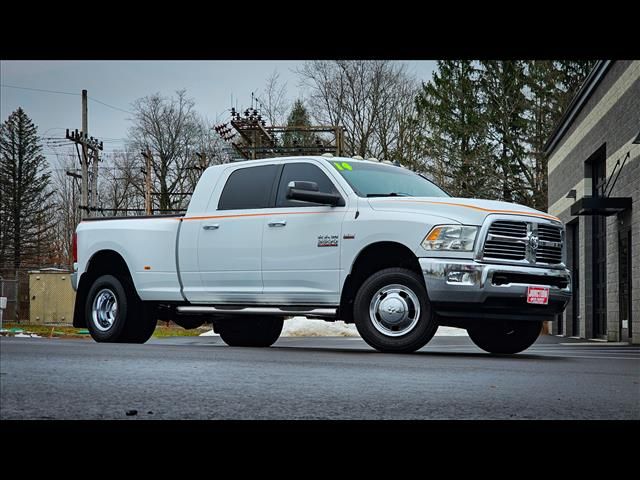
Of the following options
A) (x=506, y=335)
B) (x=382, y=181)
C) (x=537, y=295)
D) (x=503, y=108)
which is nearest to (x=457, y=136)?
Answer: (x=503, y=108)

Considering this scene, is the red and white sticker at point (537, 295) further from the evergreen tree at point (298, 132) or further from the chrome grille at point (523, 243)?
the evergreen tree at point (298, 132)

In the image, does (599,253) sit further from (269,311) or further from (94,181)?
(94,181)

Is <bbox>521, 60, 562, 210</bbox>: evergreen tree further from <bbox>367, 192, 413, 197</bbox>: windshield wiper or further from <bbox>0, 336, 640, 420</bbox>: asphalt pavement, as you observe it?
<bbox>0, 336, 640, 420</bbox>: asphalt pavement

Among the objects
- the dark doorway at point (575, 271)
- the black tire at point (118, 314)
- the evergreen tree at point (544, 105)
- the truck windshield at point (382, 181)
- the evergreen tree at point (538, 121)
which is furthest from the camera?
the dark doorway at point (575, 271)

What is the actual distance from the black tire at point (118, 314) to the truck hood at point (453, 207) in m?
2.91

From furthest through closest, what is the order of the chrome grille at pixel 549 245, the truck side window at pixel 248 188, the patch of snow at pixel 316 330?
the patch of snow at pixel 316 330 → the truck side window at pixel 248 188 → the chrome grille at pixel 549 245

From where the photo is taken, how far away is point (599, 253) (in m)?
24.4

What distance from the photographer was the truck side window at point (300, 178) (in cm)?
937

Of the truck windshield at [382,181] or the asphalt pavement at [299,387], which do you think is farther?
the truck windshield at [382,181]

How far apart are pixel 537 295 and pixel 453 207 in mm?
1070

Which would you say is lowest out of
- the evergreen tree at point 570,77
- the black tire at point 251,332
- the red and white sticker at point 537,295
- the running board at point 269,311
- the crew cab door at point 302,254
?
the black tire at point 251,332

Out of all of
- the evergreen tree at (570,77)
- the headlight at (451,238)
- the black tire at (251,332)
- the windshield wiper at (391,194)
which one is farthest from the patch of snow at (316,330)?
the headlight at (451,238)
